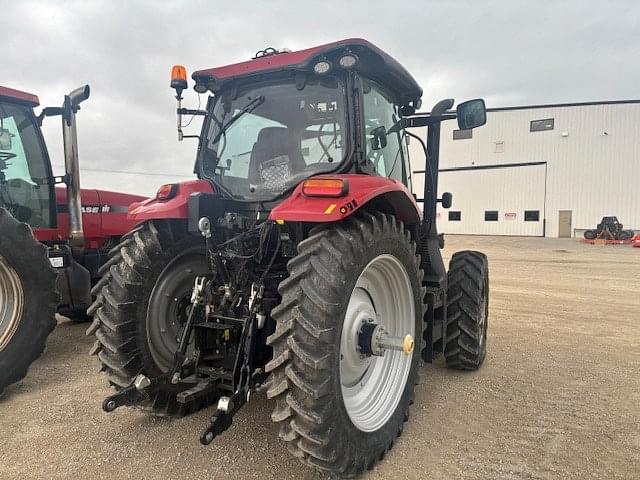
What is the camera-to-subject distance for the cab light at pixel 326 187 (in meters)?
2.20

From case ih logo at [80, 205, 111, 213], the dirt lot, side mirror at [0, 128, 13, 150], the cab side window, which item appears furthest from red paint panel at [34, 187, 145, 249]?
the cab side window

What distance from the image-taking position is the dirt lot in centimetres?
249

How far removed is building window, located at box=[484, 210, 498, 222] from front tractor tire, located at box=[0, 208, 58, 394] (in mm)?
24774

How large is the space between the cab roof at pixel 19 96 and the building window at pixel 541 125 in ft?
82.8

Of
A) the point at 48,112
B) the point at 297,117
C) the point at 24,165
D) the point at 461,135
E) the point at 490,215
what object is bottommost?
the point at 490,215

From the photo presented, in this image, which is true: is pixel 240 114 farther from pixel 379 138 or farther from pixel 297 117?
pixel 379 138

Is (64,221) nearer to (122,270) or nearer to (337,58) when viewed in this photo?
(122,270)

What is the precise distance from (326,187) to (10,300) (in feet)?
9.55

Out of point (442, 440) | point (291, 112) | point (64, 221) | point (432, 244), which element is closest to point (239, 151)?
point (291, 112)

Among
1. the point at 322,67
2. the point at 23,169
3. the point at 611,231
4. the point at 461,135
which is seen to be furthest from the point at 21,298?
the point at 461,135

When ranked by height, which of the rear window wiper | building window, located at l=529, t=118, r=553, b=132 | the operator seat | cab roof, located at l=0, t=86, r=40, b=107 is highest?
building window, located at l=529, t=118, r=553, b=132

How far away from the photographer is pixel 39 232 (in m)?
4.88

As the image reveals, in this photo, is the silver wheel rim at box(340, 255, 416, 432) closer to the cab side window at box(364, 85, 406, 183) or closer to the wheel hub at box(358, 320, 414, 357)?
the wheel hub at box(358, 320, 414, 357)

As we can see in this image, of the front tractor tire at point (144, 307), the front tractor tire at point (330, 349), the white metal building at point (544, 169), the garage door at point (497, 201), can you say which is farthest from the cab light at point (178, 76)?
the garage door at point (497, 201)
